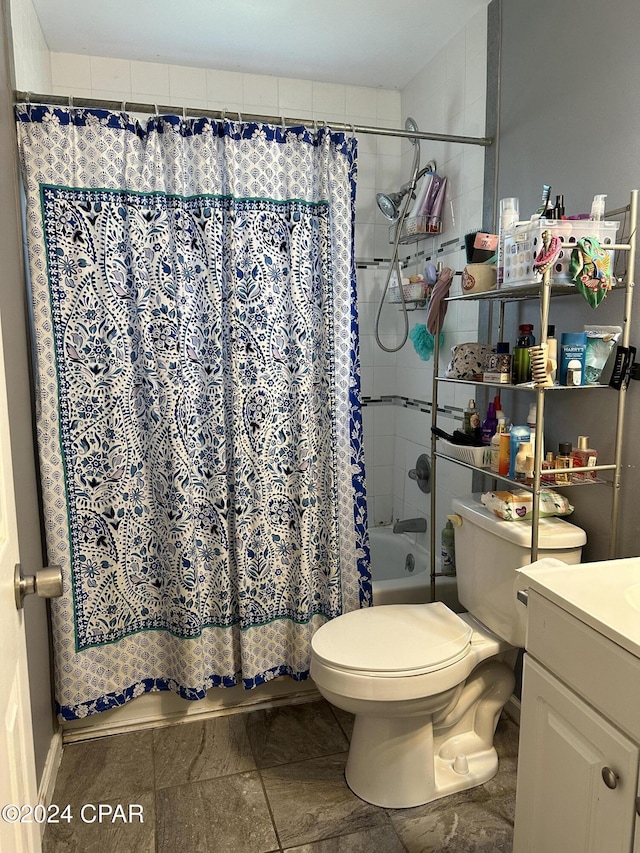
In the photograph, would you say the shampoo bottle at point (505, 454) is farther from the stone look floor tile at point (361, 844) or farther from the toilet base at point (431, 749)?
the stone look floor tile at point (361, 844)

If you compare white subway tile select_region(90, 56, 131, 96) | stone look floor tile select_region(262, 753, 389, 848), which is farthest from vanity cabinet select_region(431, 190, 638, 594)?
white subway tile select_region(90, 56, 131, 96)

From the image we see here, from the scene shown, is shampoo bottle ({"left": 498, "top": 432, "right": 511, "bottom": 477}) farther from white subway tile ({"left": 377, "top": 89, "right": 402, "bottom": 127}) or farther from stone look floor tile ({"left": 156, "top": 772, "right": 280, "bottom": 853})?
white subway tile ({"left": 377, "top": 89, "right": 402, "bottom": 127})

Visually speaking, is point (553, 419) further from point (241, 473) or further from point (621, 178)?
point (241, 473)

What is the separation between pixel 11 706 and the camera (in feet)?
2.84

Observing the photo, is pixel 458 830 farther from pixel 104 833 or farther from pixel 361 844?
pixel 104 833

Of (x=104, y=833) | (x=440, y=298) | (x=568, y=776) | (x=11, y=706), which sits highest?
(x=440, y=298)

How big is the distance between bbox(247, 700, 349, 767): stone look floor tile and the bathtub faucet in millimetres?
834


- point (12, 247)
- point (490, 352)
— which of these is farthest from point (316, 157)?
point (12, 247)

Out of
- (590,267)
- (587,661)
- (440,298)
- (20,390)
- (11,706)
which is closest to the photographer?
(11,706)

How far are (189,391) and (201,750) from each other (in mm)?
1170

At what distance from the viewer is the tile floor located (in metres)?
1.64

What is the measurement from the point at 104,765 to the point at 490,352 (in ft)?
5.88

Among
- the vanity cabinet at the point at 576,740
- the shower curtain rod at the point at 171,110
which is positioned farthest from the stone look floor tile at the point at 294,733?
the shower curtain rod at the point at 171,110

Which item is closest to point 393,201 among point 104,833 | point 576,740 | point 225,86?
point 225,86
